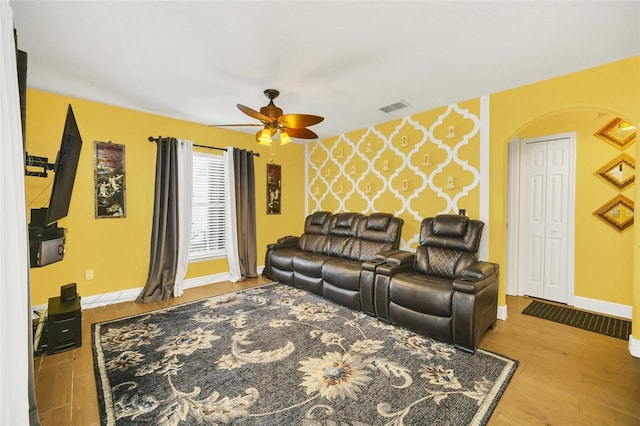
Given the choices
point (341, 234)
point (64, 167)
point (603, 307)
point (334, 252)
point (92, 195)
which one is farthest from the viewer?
point (341, 234)

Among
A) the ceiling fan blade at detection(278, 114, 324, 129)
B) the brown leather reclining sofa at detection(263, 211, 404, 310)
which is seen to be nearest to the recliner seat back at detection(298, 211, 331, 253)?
the brown leather reclining sofa at detection(263, 211, 404, 310)

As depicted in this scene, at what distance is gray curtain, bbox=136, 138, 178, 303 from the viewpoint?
382cm

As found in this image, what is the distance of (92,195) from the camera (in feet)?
11.5

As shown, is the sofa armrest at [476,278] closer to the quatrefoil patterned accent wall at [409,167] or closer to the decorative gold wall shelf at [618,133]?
the quatrefoil patterned accent wall at [409,167]

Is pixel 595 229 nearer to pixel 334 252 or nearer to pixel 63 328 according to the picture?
pixel 334 252

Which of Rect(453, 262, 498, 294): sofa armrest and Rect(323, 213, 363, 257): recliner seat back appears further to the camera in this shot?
Rect(323, 213, 363, 257): recliner seat back

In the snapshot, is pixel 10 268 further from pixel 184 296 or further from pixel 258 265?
pixel 258 265

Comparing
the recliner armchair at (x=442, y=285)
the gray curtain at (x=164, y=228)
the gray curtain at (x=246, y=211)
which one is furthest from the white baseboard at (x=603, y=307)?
the gray curtain at (x=164, y=228)

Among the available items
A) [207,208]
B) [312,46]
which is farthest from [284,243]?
[312,46]

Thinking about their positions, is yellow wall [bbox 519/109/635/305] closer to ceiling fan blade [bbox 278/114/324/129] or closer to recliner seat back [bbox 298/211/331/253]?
ceiling fan blade [bbox 278/114/324/129]

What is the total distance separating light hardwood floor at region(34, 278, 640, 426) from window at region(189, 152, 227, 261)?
1756mm

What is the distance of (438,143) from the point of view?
A: 3.69 metres

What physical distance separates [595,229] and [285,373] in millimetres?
3954

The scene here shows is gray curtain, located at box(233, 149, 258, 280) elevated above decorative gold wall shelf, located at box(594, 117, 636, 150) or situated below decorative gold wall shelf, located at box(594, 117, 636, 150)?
below
